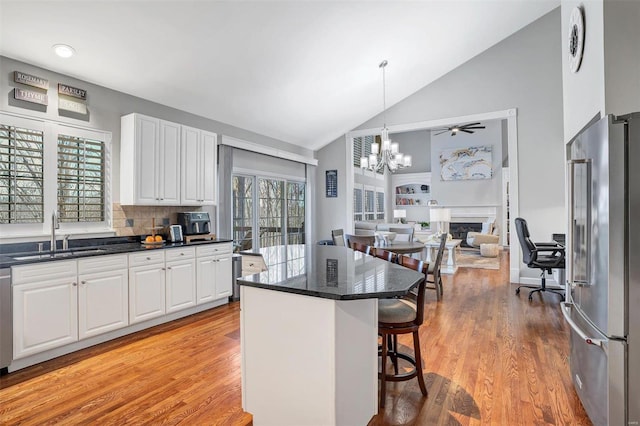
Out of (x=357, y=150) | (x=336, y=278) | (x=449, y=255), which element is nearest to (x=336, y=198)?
(x=357, y=150)

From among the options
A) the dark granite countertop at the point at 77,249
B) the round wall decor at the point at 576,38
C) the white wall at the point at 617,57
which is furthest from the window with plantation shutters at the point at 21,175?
the round wall decor at the point at 576,38

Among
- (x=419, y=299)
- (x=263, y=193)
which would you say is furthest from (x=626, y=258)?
(x=263, y=193)

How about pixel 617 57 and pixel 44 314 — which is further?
pixel 44 314

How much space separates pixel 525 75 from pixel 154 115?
19.6ft

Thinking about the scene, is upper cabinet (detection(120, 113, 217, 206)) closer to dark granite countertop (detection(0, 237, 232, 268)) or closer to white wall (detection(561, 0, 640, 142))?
dark granite countertop (detection(0, 237, 232, 268))

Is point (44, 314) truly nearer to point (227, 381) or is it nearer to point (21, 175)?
point (21, 175)

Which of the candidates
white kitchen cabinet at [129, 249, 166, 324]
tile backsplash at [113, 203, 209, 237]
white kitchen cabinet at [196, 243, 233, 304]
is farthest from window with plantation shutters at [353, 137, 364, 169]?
white kitchen cabinet at [129, 249, 166, 324]

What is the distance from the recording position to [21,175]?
313cm

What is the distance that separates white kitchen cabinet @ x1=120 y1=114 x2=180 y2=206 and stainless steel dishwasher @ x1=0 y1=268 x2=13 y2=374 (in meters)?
1.36

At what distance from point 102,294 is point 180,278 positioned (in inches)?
33.4

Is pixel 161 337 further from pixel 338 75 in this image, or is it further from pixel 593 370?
pixel 338 75

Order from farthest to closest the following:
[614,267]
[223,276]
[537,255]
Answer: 1. [537,255]
2. [223,276]
3. [614,267]

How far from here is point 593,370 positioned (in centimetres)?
190

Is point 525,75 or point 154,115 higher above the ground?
point 525,75
